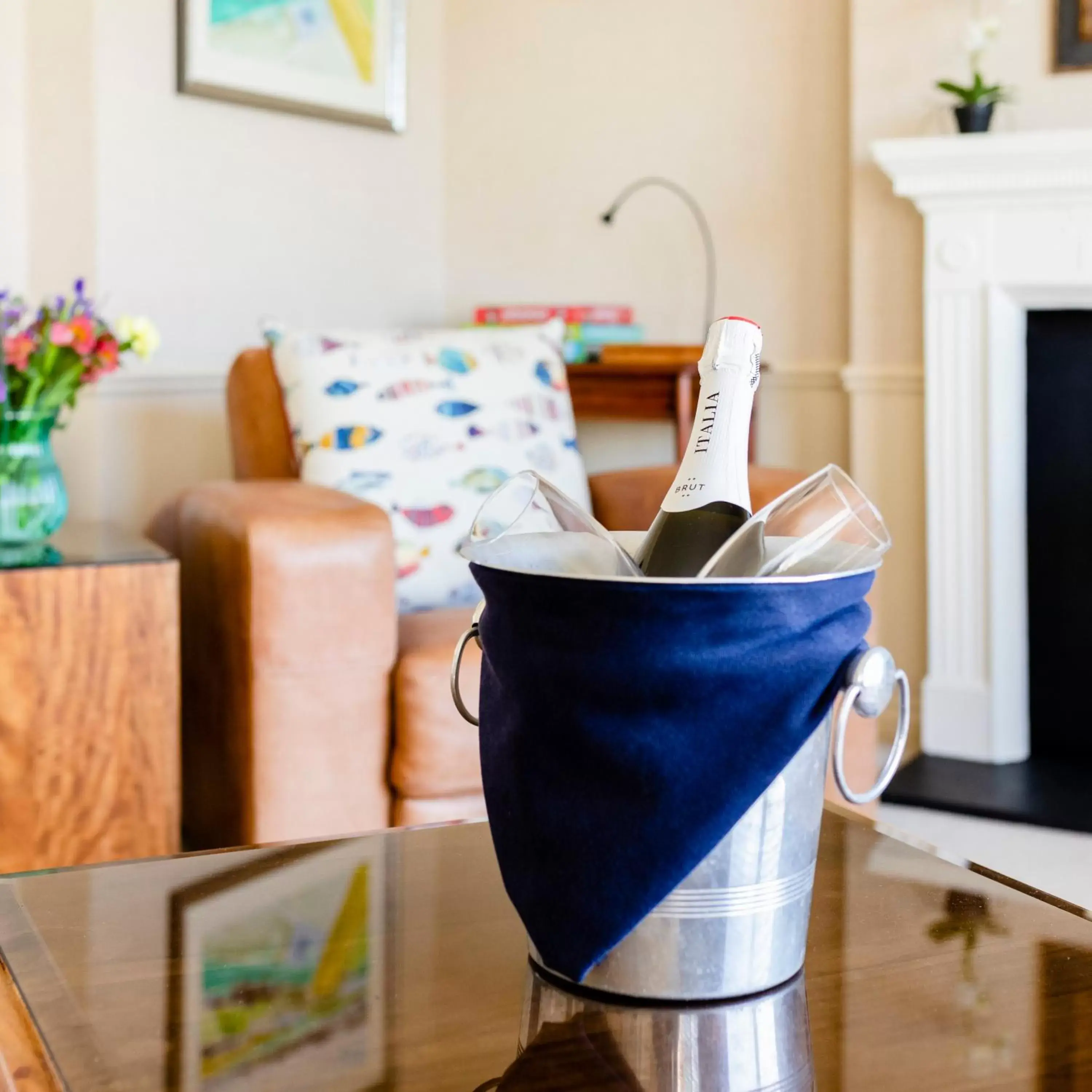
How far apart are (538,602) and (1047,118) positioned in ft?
8.31

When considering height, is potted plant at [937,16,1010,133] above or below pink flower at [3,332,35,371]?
above

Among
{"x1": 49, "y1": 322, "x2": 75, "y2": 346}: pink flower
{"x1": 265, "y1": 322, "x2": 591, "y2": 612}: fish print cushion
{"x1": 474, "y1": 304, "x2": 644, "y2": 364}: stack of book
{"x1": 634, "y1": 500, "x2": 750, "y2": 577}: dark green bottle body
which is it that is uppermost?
{"x1": 474, "y1": 304, "x2": 644, "y2": 364}: stack of book

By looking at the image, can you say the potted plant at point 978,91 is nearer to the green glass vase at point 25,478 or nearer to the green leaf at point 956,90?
the green leaf at point 956,90

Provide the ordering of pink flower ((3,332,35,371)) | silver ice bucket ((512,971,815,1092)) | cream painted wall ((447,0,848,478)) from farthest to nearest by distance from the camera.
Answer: cream painted wall ((447,0,848,478)) < pink flower ((3,332,35,371)) < silver ice bucket ((512,971,815,1092))

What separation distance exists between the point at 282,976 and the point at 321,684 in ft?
3.80

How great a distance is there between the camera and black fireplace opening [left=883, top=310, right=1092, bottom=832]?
2758 millimetres

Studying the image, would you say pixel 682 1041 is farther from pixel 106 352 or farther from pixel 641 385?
pixel 641 385

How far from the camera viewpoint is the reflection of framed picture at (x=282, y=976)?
56 centimetres

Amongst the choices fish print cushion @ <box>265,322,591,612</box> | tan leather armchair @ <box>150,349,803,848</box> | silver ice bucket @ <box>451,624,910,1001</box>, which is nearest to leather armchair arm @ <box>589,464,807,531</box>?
fish print cushion @ <box>265,322,591,612</box>

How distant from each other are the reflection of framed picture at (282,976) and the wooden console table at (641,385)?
2.17 meters

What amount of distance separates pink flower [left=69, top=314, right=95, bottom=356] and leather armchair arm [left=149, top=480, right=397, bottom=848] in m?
0.30

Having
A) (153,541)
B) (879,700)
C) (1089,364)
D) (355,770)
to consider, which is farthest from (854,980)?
(1089,364)

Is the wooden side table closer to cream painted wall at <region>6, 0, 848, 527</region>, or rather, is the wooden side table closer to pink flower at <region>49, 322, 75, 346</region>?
pink flower at <region>49, 322, 75, 346</region>

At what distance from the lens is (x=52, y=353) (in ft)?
6.25
